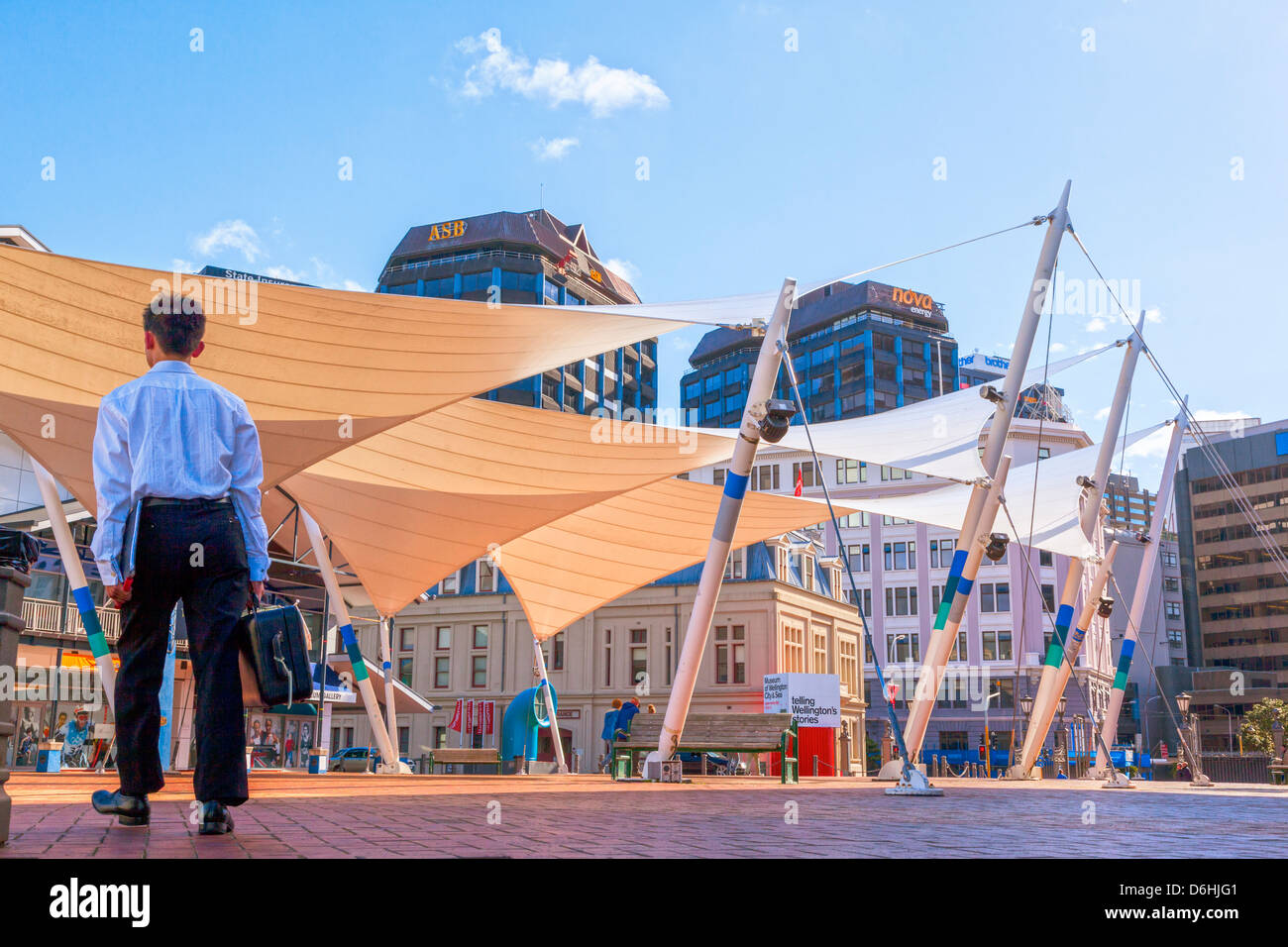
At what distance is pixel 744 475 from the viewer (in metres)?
15.4

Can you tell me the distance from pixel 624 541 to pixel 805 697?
9128 mm

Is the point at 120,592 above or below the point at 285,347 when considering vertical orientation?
below

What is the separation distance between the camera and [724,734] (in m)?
16.4

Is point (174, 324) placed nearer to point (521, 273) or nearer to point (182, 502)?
point (182, 502)

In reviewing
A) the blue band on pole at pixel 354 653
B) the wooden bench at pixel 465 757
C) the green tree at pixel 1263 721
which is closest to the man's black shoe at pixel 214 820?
the blue band on pole at pixel 354 653

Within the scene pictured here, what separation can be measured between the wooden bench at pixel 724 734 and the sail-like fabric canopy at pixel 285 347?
5.51 metres

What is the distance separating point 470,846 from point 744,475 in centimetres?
1178

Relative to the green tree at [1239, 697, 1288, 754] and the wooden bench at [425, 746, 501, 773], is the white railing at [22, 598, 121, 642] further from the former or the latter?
the green tree at [1239, 697, 1288, 754]

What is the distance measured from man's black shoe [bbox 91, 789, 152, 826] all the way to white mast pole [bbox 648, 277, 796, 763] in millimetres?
10614

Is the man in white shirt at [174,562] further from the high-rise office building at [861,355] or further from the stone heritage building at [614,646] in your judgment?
the high-rise office building at [861,355]

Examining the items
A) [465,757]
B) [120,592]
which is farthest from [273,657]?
[465,757]

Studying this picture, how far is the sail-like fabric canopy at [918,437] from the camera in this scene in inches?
782

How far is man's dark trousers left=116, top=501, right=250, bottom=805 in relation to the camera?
428 cm
